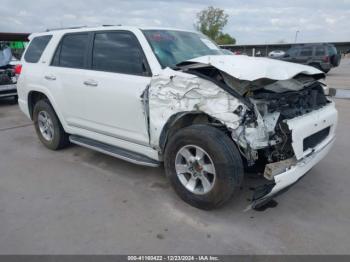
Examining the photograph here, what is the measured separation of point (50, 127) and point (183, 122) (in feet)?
9.09

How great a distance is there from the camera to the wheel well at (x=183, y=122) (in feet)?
9.98

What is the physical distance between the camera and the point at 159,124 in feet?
10.7

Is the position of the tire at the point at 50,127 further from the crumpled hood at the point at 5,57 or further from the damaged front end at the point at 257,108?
the crumpled hood at the point at 5,57

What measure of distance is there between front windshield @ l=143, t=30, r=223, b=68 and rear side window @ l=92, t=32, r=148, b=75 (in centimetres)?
21

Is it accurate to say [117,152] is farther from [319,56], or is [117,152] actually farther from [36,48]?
[319,56]

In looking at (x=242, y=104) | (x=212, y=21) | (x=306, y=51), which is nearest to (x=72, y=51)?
(x=242, y=104)

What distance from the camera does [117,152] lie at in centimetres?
380

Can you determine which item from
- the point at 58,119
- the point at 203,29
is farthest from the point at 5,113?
the point at 203,29

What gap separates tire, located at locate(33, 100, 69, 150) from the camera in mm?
4809

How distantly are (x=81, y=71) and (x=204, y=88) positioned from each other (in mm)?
2008

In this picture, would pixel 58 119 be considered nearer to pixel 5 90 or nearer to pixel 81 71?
pixel 81 71

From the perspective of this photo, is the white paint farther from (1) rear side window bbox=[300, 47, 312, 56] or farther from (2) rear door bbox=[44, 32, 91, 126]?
(1) rear side window bbox=[300, 47, 312, 56]

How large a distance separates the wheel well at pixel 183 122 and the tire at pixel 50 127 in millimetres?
2277

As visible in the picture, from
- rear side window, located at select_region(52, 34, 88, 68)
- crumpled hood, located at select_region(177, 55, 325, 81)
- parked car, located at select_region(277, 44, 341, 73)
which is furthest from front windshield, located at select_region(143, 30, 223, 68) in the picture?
parked car, located at select_region(277, 44, 341, 73)
